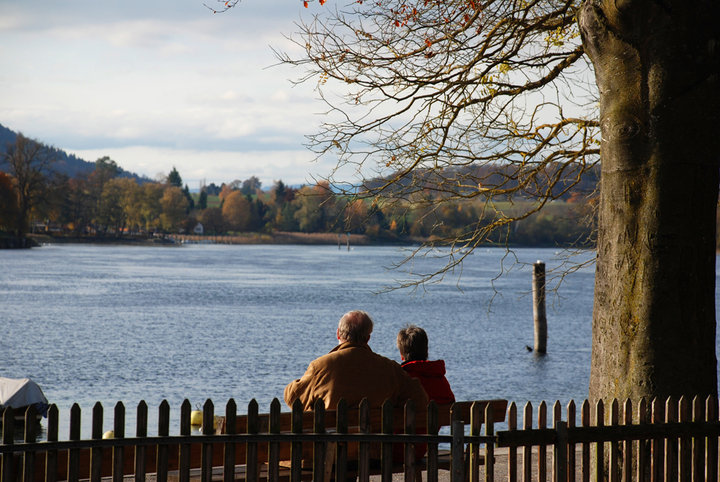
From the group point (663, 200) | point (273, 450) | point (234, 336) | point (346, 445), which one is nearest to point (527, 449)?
point (346, 445)

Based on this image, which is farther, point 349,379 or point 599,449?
point 599,449

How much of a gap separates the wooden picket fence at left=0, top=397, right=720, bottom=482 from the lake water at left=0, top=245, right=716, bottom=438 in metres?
4.82

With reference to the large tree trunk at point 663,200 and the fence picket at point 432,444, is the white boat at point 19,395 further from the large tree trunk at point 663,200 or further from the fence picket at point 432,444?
the large tree trunk at point 663,200

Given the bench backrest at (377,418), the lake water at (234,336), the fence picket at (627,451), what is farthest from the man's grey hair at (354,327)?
the lake water at (234,336)

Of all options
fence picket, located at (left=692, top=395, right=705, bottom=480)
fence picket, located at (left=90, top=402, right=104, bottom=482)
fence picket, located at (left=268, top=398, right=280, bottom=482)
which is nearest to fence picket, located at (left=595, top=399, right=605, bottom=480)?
fence picket, located at (left=692, top=395, right=705, bottom=480)

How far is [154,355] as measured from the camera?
3450 centimetres

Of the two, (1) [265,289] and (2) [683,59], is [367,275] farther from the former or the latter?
(2) [683,59]

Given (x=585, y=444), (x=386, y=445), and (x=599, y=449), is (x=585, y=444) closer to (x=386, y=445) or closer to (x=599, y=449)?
(x=599, y=449)

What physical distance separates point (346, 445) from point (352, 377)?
548 millimetres

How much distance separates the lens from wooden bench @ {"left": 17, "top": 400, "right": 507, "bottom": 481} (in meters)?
5.43

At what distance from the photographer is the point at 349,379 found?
20.0 feet

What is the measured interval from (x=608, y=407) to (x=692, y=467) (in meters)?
0.76

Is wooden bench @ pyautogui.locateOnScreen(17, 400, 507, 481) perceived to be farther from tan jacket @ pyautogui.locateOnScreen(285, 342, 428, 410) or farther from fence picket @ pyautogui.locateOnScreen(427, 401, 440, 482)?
tan jacket @ pyautogui.locateOnScreen(285, 342, 428, 410)

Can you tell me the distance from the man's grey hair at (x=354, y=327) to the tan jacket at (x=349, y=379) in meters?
0.05
